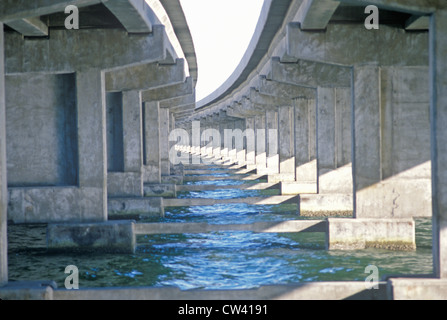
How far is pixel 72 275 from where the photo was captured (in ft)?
35.2

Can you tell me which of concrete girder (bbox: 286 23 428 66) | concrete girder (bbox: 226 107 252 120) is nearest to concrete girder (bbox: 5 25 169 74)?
concrete girder (bbox: 286 23 428 66)

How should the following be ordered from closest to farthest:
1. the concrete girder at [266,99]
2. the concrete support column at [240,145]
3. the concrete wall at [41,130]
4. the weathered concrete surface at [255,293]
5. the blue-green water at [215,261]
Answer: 1. the weathered concrete surface at [255,293]
2. the blue-green water at [215,261]
3. the concrete wall at [41,130]
4. the concrete girder at [266,99]
5. the concrete support column at [240,145]

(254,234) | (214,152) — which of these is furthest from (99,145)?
(214,152)

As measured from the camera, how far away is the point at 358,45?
13453mm

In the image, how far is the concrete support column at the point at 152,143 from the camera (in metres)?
25.5

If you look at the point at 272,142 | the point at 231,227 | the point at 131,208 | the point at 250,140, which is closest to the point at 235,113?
the point at 250,140

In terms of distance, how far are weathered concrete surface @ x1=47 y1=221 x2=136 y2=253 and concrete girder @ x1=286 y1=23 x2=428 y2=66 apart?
224 inches

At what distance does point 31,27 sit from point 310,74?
9.32 metres

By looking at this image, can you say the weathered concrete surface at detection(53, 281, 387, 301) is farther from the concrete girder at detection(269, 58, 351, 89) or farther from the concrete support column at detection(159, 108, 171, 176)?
the concrete support column at detection(159, 108, 171, 176)

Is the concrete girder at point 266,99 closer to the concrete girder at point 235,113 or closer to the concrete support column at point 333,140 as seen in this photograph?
the concrete support column at point 333,140

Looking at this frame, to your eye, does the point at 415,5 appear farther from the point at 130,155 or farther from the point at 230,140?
the point at 230,140

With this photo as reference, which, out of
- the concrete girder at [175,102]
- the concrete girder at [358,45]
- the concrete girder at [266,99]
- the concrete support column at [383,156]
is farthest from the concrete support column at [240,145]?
the concrete girder at [358,45]

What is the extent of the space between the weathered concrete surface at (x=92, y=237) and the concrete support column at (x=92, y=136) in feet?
1.61

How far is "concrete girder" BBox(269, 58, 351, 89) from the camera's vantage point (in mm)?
18344
